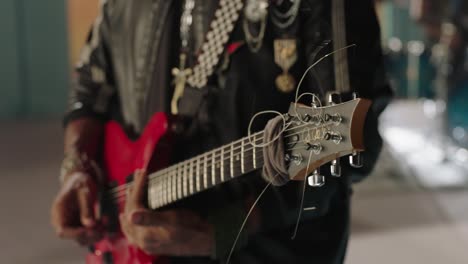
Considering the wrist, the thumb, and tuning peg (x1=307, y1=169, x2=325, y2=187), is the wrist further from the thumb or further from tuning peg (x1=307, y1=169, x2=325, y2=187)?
tuning peg (x1=307, y1=169, x2=325, y2=187)

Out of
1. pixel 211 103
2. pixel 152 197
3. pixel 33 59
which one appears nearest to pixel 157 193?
pixel 152 197

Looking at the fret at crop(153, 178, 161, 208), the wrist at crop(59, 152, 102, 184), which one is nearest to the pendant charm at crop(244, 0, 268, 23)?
the fret at crop(153, 178, 161, 208)

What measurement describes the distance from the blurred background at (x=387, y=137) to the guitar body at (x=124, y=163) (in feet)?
1.58

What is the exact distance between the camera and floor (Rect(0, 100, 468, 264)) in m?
1.95

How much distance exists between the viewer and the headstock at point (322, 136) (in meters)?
0.48

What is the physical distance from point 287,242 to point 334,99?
258 millimetres

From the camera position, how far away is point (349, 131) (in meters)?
0.48

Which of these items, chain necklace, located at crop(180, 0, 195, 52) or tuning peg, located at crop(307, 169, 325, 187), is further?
chain necklace, located at crop(180, 0, 195, 52)

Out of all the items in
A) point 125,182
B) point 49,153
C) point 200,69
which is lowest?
point 49,153

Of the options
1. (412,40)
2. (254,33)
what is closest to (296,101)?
(254,33)

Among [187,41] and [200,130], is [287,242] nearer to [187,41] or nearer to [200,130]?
[200,130]

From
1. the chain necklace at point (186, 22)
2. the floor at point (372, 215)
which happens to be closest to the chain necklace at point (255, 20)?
the chain necklace at point (186, 22)

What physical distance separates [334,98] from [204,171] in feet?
0.87

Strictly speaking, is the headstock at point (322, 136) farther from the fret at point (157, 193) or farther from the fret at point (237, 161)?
the fret at point (157, 193)
